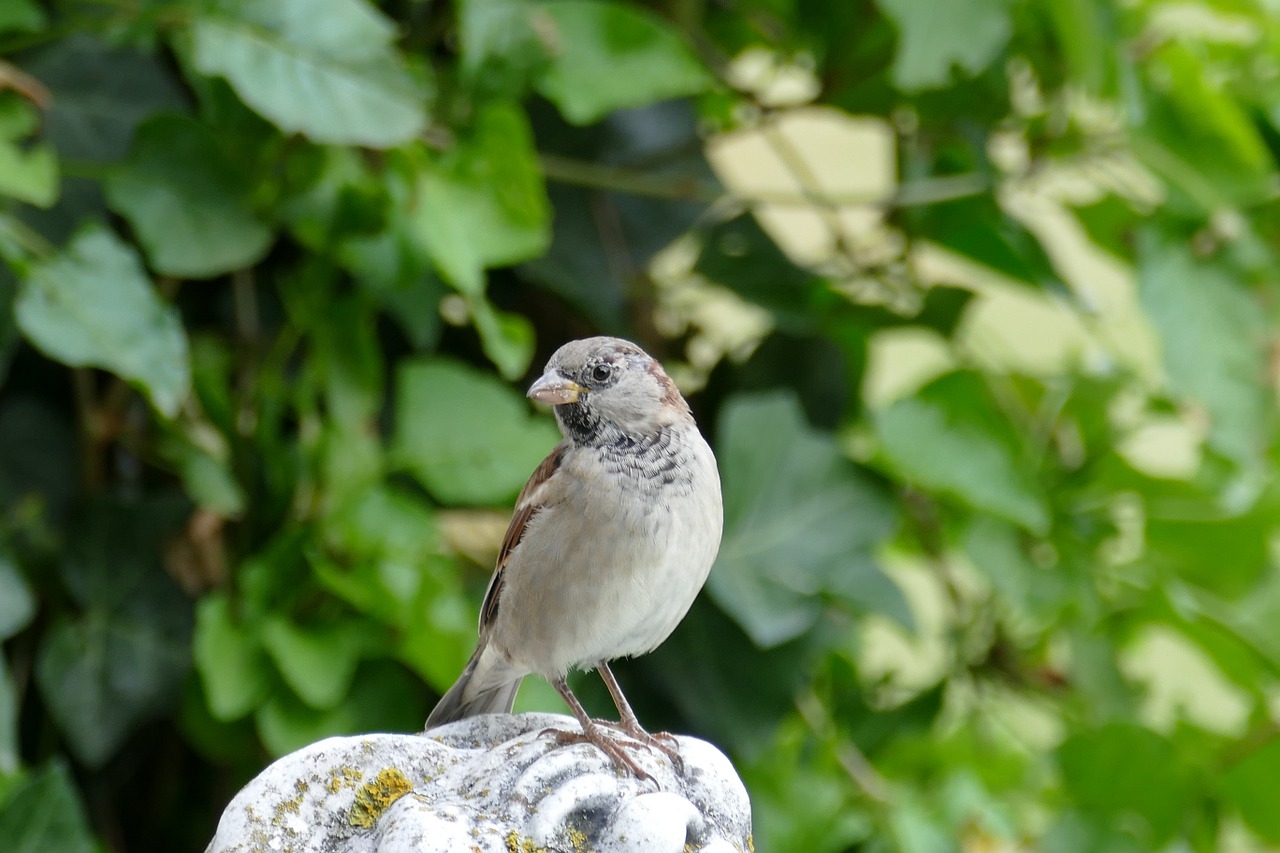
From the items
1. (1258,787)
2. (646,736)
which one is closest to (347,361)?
(646,736)

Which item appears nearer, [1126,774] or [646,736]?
[646,736]

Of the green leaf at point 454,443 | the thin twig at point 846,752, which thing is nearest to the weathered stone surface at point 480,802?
the green leaf at point 454,443

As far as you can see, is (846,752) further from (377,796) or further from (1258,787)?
(377,796)

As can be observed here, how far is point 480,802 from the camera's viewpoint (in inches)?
43.4

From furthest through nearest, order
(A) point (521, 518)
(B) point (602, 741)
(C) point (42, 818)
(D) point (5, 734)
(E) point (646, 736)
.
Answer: (D) point (5, 734) < (C) point (42, 818) < (A) point (521, 518) < (E) point (646, 736) < (B) point (602, 741)

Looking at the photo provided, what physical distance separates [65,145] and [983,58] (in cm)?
142

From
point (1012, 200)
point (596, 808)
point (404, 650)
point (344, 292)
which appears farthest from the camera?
point (1012, 200)

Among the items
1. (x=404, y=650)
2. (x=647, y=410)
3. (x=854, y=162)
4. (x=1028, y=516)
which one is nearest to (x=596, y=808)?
(x=647, y=410)

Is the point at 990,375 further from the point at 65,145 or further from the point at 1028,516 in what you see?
the point at 65,145

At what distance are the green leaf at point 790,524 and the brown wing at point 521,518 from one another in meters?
0.63

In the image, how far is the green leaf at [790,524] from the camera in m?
2.08

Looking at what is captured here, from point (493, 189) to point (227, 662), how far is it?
0.80 metres

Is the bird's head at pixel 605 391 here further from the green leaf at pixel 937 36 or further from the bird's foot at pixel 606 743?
the green leaf at pixel 937 36

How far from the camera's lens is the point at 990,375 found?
255 centimetres
